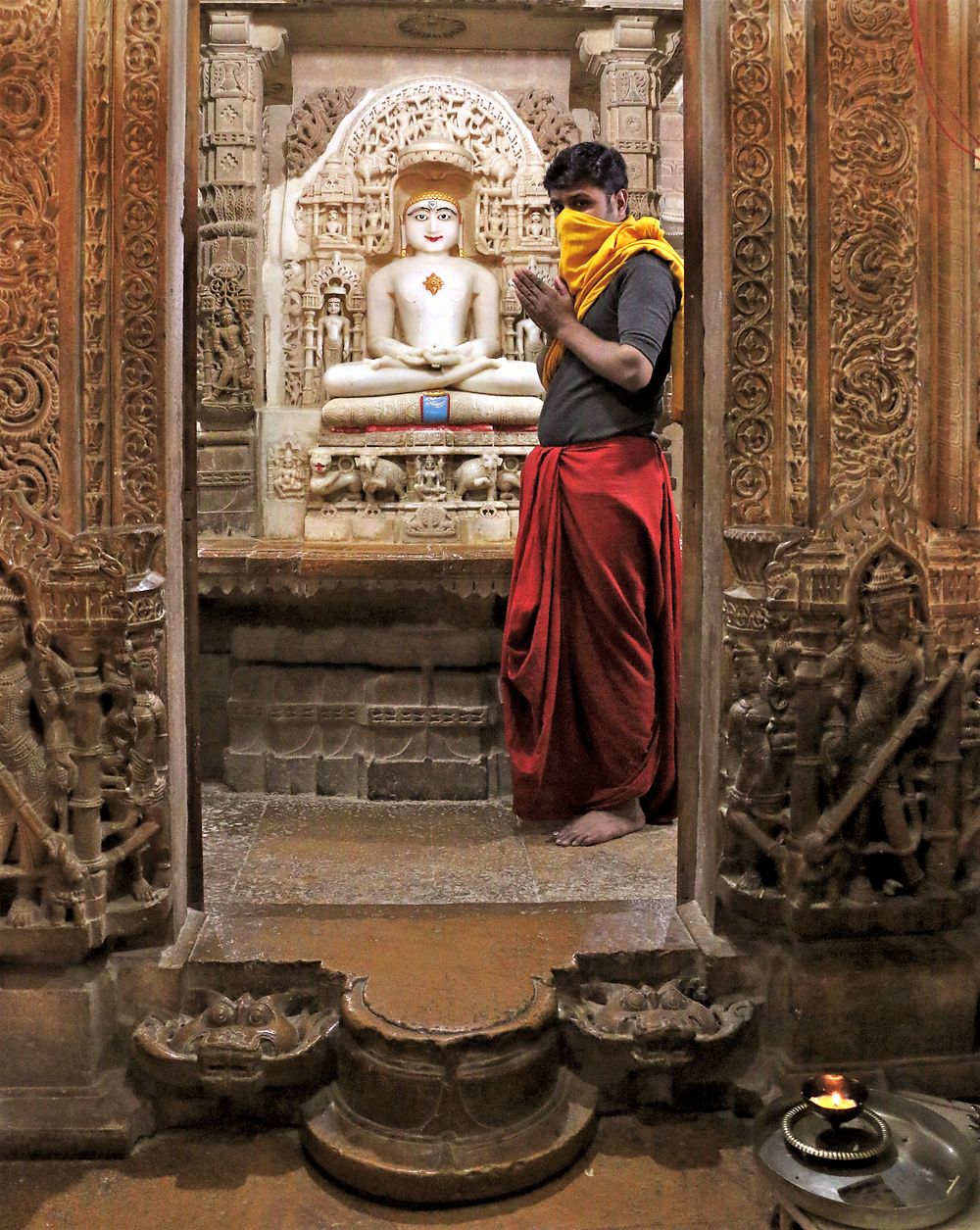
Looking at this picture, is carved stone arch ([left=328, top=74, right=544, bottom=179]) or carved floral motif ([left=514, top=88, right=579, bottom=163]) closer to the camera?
carved stone arch ([left=328, top=74, right=544, bottom=179])

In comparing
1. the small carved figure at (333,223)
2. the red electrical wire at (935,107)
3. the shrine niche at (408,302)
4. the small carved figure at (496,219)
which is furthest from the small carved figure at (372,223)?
the red electrical wire at (935,107)

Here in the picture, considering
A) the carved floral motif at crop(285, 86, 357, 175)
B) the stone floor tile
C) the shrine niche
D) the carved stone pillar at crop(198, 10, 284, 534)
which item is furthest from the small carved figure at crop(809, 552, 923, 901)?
the carved floral motif at crop(285, 86, 357, 175)

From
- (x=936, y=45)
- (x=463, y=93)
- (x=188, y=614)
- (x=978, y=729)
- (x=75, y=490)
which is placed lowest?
(x=978, y=729)

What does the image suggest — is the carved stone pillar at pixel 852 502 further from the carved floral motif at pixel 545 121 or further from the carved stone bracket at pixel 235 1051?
the carved floral motif at pixel 545 121

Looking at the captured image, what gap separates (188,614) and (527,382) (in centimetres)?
254

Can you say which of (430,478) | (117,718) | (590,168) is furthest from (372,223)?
(117,718)

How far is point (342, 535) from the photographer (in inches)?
203

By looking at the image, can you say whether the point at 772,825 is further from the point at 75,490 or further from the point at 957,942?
the point at 75,490

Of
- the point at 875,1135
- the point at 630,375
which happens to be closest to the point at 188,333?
the point at 630,375

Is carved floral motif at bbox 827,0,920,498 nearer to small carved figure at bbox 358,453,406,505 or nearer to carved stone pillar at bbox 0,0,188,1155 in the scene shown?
carved stone pillar at bbox 0,0,188,1155

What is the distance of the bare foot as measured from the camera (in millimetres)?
4023

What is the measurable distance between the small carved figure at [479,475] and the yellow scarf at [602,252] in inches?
48.2

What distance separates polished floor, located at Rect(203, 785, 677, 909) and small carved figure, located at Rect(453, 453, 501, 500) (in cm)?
136

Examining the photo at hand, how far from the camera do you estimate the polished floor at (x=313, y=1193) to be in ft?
8.16
